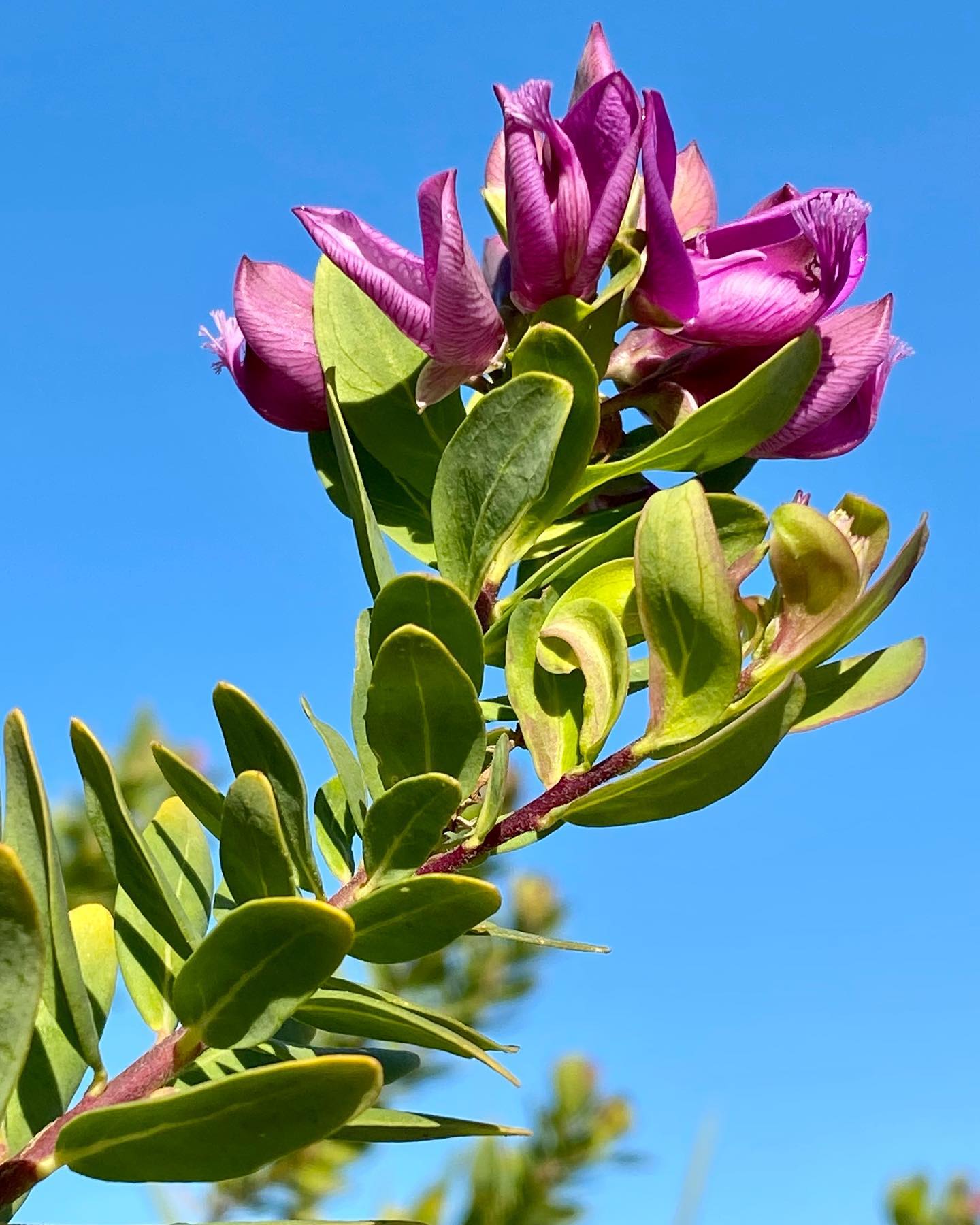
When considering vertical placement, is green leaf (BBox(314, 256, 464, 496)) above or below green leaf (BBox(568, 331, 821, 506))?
above

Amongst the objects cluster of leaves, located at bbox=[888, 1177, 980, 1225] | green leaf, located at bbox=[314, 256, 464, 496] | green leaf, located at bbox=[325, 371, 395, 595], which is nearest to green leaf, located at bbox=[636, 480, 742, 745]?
green leaf, located at bbox=[325, 371, 395, 595]

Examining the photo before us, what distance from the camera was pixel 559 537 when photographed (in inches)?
49.6

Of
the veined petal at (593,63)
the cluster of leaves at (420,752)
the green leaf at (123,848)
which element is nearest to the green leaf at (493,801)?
the cluster of leaves at (420,752)

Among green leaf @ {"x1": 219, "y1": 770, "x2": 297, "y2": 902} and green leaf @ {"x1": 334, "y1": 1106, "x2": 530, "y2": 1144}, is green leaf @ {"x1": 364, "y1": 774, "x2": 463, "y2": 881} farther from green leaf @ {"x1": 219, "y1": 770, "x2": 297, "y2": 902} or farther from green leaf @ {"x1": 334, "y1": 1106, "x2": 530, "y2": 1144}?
green leaf @ {"x1": 334, "y1": 1106, "x2": 530, "y2": 1144}

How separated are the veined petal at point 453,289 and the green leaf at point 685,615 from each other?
0.88 feet

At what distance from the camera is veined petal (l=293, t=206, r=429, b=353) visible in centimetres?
117

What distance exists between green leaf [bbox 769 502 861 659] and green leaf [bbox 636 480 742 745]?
9 centimetres

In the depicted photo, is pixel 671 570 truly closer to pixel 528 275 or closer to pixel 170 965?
pixel 528 275

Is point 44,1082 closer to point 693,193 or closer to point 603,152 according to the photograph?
point 603,152

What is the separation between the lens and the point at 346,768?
1.08 meters

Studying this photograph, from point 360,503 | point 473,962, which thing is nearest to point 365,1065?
point 360,503

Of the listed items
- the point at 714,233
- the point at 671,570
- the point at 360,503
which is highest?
the point at 714,233

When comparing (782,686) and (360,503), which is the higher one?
(360,503)

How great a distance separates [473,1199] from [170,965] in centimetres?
221
